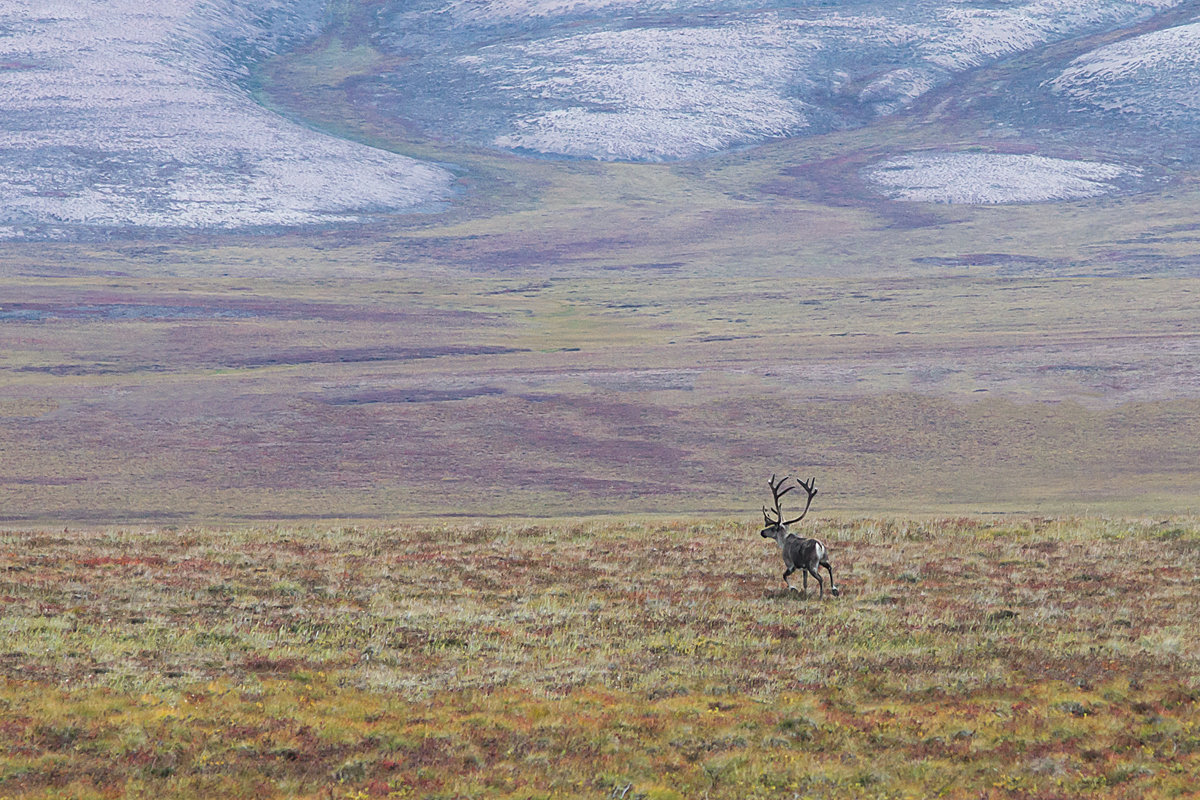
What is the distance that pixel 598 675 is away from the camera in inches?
617

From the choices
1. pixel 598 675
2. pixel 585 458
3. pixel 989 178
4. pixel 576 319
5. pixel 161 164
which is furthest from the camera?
pixel 989 178

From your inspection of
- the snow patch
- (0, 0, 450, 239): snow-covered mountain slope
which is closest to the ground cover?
(0, 0, 450, 239): snow-covered mountain slope

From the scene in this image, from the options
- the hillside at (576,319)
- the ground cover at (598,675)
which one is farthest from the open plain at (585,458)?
the hillside at (576,319)

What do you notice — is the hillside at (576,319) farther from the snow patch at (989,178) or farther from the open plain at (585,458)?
the snow patch at (989,178)

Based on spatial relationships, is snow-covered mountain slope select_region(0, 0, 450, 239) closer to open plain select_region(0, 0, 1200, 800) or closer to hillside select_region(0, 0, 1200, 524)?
hillside select_region(0, 0, 1200, 524)

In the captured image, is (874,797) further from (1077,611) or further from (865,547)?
(865,547)

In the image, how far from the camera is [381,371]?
8631cm

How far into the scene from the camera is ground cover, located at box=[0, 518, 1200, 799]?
1248 cm

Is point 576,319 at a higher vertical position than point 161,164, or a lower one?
lower

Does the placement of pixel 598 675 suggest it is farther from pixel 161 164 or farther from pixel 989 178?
pixel 989 178

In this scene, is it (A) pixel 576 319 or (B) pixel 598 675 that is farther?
(A) pixel 576 319

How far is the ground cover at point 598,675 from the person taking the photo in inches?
492

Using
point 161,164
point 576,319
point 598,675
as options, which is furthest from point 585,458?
point 161,164

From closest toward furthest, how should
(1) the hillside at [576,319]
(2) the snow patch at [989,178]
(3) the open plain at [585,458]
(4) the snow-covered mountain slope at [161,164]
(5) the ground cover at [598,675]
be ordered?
(5) the ground cover at [598,675] → (3) the open plain at [585,458] → (1) the hillside at [576,319] → (4) the snow-covered mountain slope at [161,164] → (2) the snow patch at [989,178]
